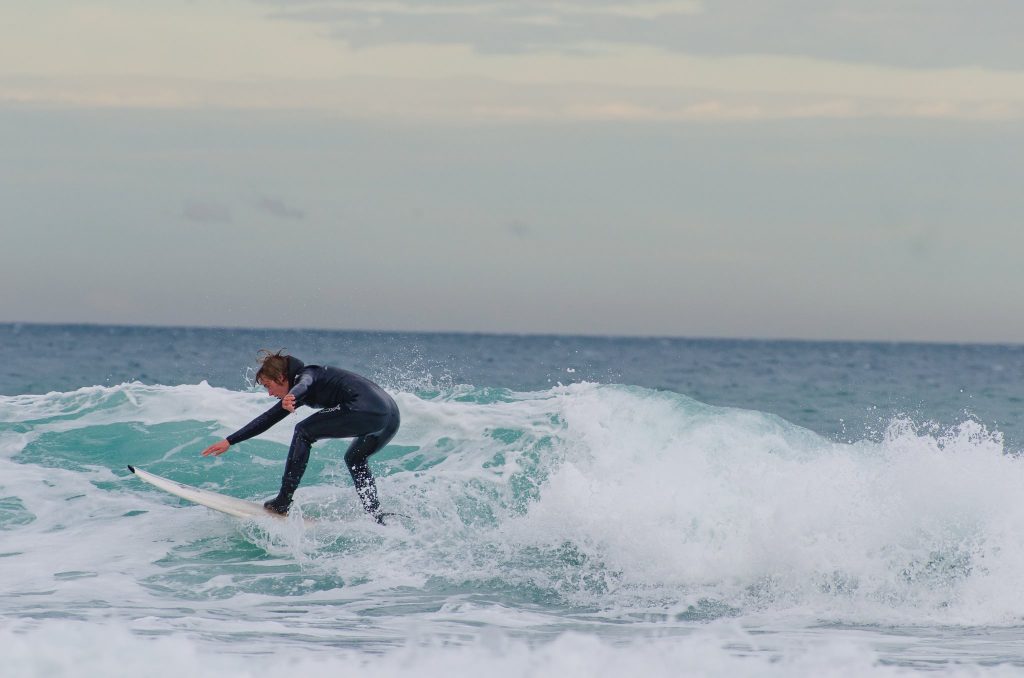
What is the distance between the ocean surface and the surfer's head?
54.9 inches

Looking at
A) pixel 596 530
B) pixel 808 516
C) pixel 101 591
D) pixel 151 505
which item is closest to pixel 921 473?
pixel 808 516

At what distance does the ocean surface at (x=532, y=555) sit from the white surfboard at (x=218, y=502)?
0.45ft

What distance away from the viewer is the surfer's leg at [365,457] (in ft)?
32.1

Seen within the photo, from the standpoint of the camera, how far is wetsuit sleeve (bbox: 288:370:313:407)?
9016 mm

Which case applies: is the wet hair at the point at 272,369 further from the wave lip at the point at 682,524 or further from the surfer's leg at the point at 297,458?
the wave lip at the point at 682,524

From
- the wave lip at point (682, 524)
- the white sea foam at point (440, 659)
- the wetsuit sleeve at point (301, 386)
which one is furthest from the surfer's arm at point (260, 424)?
the white sea foam at point (440, 659)

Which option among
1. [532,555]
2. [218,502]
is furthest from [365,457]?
[532,555]

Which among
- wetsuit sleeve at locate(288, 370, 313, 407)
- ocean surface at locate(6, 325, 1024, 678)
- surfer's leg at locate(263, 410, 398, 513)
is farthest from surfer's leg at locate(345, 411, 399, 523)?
wetsuit sleeve at locate(288, 370, 313, 407)

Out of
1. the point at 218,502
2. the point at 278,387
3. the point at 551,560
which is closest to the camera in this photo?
the point at 278,387

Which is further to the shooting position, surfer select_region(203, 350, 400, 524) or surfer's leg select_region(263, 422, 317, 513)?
surfer's leg select_region(263, 422, 317, 513)

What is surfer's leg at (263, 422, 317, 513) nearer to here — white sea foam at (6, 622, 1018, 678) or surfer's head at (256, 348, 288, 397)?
surfer's head at (256, 348, 288, 397)

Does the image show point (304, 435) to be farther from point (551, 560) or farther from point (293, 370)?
point (551, 560)

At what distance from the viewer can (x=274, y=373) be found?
Answer: 360 inches

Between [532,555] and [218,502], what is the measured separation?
297 cm
